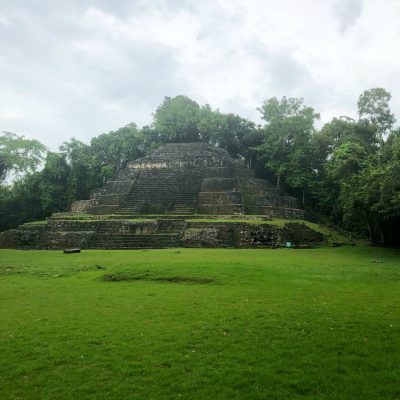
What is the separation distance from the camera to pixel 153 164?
1244 inches

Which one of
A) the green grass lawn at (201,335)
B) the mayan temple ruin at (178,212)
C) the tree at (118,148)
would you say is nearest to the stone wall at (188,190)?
the mayan temple ruin at (178,212)

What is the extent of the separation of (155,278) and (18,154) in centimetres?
2822

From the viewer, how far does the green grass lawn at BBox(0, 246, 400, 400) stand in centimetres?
424

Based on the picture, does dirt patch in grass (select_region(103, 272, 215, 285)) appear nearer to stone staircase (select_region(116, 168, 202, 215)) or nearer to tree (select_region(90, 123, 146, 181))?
stone staircase (select_region(116, 168, 202, 215))

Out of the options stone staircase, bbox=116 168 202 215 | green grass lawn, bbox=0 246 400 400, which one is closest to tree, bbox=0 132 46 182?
stone staircase, bbox=116 168 202 215

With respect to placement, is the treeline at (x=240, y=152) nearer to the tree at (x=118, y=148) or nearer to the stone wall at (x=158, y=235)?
the tree at (x=118, y=148)

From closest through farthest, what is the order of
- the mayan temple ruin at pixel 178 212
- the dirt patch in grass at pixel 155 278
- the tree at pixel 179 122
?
the dirt patch in grass at pixel 155 278, the mayan temple ruin at pixel 178 212, the tree at pixel 179 122

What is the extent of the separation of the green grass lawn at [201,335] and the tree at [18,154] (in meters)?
25.4

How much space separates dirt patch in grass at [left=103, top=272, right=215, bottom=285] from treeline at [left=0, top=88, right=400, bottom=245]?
1235 centimetres

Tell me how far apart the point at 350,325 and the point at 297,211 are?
830 inches

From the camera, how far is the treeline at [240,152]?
88.3 feet

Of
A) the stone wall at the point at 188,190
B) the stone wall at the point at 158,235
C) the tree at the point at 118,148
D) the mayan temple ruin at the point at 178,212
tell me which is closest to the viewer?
the stone wall at the point at 158,235

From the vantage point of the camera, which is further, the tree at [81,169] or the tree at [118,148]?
the tree at [118,148]

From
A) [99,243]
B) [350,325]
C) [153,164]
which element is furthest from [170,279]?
[153,164]
